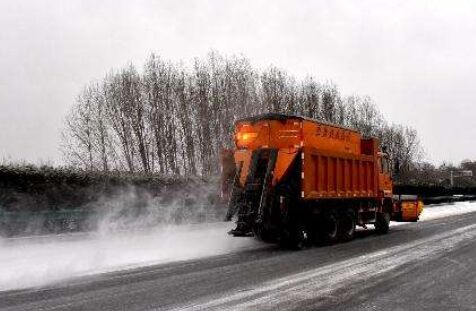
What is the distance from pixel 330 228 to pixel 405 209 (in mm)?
7620

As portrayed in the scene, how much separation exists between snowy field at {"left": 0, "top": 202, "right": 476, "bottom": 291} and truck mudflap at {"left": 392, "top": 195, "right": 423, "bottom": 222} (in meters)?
7.02

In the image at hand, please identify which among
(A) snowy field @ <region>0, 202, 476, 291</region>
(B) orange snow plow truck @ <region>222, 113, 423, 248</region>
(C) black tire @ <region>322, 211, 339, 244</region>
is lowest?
(A) snowy field @ <region>0, 202, 476, 291</region>

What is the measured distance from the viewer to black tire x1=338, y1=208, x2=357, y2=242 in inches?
663

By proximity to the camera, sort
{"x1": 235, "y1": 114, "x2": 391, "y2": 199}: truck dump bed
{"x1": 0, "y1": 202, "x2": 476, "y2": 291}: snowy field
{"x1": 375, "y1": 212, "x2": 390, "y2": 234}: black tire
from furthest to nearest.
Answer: {"x1": 375, "y1": 212, "x2": 390, "y2": 234}: black tire < {"x1": 235, "y1": 114, "x2": 391, "y2": 199}: truck dump bed < {"x1": 0, "y1": 202, "x2": 476, "y2": 291}: snowy field

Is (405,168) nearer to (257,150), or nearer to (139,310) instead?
(257,150)

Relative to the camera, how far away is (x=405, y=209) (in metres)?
22.6

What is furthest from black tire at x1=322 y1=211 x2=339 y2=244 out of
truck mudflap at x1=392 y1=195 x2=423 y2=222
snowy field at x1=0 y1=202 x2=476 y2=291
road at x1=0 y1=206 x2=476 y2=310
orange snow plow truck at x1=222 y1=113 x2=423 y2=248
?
truck mudflap at x1=392 y1=195 x2=423 y2=222

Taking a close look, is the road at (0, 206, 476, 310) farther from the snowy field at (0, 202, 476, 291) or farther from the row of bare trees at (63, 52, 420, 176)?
the row of bare trees at (63, 52, 420, 176)

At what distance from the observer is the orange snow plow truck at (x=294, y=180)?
47.1 feet

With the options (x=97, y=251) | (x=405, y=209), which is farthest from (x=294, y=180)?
(x=405, y=209)

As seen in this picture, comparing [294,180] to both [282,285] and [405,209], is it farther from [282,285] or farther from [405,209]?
[405,209]

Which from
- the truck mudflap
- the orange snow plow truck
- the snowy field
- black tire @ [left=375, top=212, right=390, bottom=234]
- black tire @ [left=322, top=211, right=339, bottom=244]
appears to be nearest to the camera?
the snowy field

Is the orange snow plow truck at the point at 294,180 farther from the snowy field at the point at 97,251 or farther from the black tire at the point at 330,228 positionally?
the snowy field at the point at 97,251

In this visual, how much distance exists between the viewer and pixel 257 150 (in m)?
15.0
